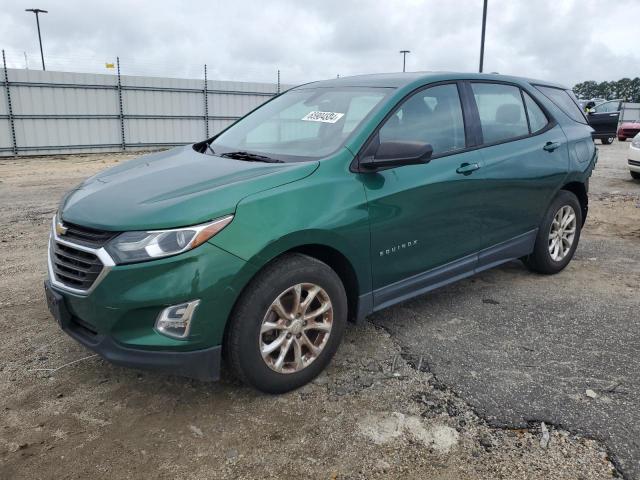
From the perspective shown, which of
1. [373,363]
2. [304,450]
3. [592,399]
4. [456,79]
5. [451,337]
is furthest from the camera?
[456,79]

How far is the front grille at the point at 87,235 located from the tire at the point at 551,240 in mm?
3455

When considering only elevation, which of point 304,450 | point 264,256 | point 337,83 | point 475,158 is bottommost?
point 304,450

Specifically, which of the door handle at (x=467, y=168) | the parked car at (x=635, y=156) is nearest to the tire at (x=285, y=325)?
the door handle at (x=467, y=168)

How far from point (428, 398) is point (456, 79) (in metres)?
2.24

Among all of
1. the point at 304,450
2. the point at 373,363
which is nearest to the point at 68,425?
the point at 304,450

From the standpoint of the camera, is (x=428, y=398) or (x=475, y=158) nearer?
(x=428, y=398)

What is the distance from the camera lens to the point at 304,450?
2.39 meters

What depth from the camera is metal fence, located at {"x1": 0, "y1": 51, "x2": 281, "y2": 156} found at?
1664 centimetres

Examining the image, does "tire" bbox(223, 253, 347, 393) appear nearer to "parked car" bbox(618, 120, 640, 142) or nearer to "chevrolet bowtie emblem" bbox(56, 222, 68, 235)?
"chevrolet bowtie emblem" bbox(56, 222, 68, 235)

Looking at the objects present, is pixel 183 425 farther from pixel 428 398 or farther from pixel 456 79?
pixel 456 79

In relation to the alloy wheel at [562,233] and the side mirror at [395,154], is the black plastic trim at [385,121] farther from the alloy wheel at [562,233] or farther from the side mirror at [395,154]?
the alloy wheel at [562,233]

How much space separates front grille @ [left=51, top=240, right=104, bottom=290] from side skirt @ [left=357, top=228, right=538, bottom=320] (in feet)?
A: 4.74

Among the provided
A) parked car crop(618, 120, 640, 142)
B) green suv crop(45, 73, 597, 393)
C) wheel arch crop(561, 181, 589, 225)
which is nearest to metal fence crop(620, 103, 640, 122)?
parked car crop(618, 120, 640, 142)

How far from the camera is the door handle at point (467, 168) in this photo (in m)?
3.53
